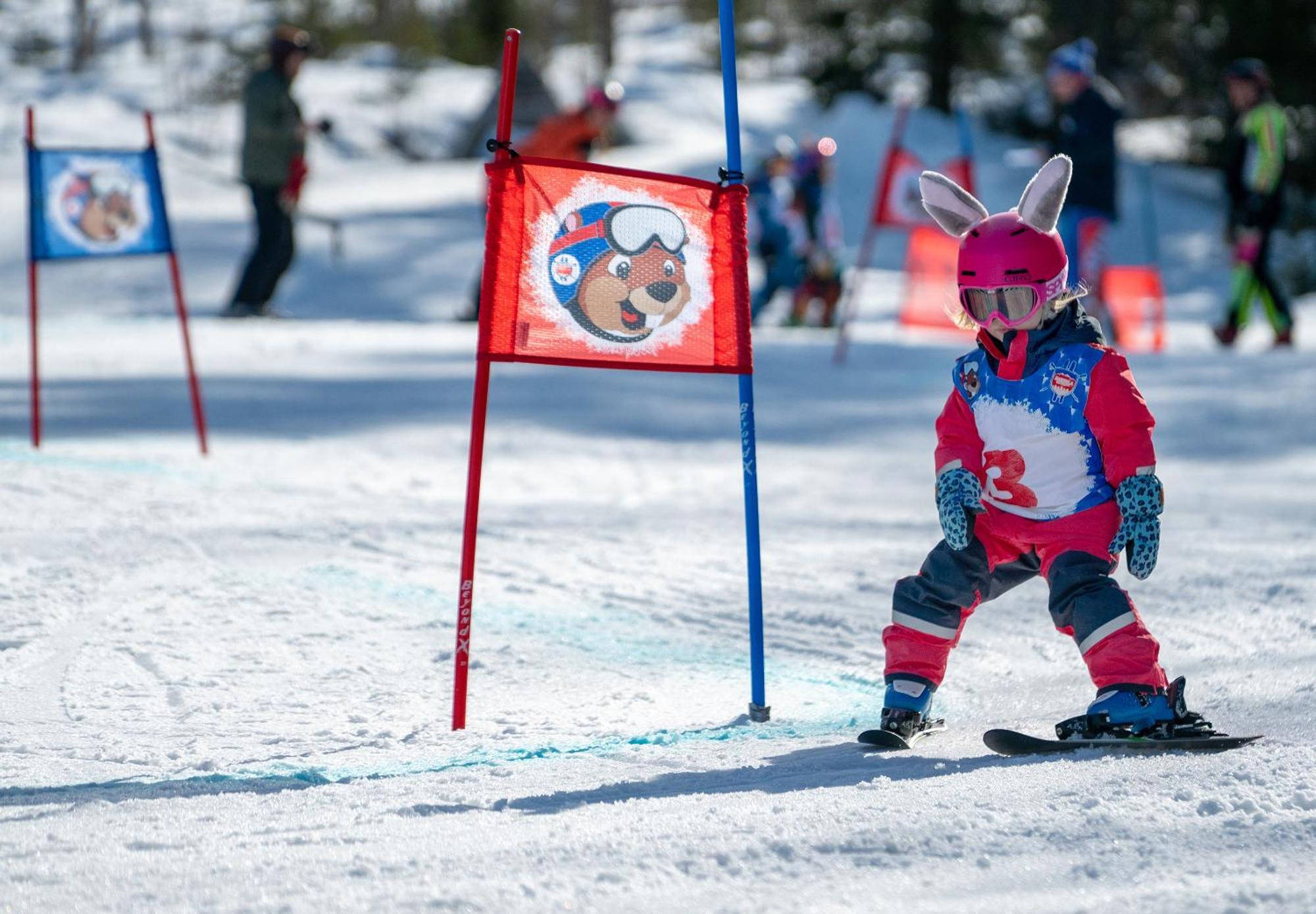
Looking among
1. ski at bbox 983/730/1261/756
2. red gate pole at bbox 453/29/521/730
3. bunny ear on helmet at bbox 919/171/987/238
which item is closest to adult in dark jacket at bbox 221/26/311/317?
red gate pole at bbox 453/29/521/730

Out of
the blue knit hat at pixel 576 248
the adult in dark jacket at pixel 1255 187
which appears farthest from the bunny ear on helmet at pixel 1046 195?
the adult in dark jacket at pixel 1255 187

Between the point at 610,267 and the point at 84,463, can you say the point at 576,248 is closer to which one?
the point at 610,267

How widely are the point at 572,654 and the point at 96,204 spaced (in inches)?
142

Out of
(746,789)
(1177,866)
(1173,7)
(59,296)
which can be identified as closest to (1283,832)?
(1177,866)

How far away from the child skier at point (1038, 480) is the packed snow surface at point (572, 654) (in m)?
0.21

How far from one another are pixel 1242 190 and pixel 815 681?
8.12 metres

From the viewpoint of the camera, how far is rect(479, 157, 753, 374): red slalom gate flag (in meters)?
3.39

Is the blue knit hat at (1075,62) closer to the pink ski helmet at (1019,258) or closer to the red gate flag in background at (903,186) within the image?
the red gate flag in background at (903,186)

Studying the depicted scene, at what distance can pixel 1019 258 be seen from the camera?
3398mm

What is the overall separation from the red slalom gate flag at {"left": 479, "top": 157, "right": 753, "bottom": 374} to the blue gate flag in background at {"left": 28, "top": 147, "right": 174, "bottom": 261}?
367 centimetres

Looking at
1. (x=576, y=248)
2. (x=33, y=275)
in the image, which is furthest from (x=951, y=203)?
(x=33, y=275)

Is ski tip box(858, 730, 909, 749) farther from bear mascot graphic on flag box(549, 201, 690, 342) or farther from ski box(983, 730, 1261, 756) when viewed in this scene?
bear mascot graphic on flag box(549, 201, 690, 342)

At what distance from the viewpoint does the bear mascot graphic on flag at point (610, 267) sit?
3439 mm

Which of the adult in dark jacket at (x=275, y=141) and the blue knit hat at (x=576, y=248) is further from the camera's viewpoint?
the adult in dark jacket at (x=275, y=141)
